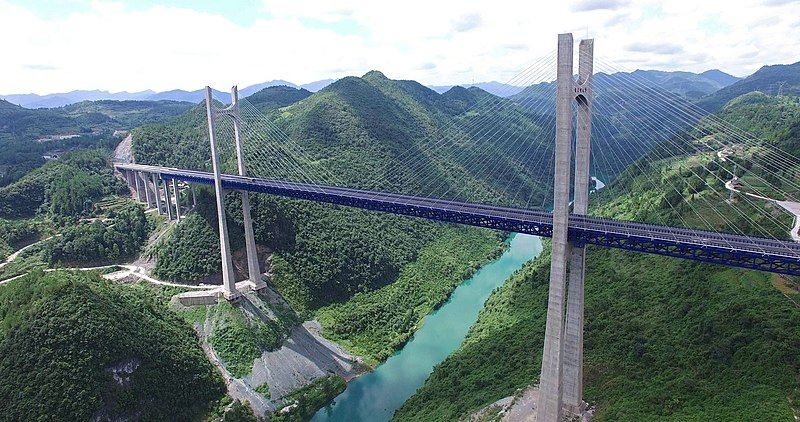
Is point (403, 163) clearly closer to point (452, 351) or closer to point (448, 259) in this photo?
point (448, 259)

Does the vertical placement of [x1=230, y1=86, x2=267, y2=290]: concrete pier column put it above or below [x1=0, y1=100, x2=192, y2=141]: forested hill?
below

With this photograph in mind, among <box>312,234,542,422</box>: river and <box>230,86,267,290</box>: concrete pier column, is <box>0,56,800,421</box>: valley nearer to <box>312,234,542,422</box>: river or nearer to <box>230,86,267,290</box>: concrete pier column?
<box>312,234,542,422</box>: river

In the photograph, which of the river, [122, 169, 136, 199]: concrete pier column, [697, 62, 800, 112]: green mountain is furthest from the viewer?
[697, 62, 800, 112]: green mountain

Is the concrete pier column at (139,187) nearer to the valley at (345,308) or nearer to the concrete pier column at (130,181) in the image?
the concrete pier column at (130,181)

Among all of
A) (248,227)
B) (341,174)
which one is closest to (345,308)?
(248,227)

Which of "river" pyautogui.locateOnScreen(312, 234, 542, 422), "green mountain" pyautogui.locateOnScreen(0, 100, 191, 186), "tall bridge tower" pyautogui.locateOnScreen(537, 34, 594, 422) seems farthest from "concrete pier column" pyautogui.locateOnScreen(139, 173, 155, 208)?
"tall bridge tower" pyautogui.locateOnScreen(537, 34, 594, 422)

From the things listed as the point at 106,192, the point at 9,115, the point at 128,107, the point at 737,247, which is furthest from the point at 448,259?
the point at 128,107

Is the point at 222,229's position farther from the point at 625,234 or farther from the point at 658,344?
the point at 658,344
